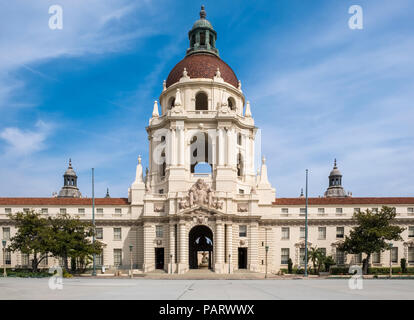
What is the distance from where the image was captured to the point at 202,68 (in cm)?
8094

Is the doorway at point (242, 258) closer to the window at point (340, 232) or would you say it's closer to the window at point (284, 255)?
the window at point (284, 255)

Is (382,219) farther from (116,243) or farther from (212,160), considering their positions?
(116,243)

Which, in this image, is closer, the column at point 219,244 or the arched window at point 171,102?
the column at point 219,244

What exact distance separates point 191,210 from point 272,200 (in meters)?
17.7

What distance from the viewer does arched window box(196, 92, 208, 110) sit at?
3219 inches

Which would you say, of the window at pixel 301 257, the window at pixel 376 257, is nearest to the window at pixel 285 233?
the window at pixel 301 257

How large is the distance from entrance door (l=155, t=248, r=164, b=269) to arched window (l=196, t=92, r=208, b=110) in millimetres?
30657

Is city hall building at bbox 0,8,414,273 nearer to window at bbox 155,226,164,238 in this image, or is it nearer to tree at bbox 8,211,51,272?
window at bbox 155,226,164,238

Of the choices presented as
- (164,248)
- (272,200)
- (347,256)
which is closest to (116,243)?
(164,248)

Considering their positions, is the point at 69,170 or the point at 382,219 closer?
the point at 382,219

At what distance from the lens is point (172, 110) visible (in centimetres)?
A: 7644

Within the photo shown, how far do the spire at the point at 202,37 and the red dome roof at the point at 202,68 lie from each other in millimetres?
1920

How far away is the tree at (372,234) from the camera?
62.1 meters
